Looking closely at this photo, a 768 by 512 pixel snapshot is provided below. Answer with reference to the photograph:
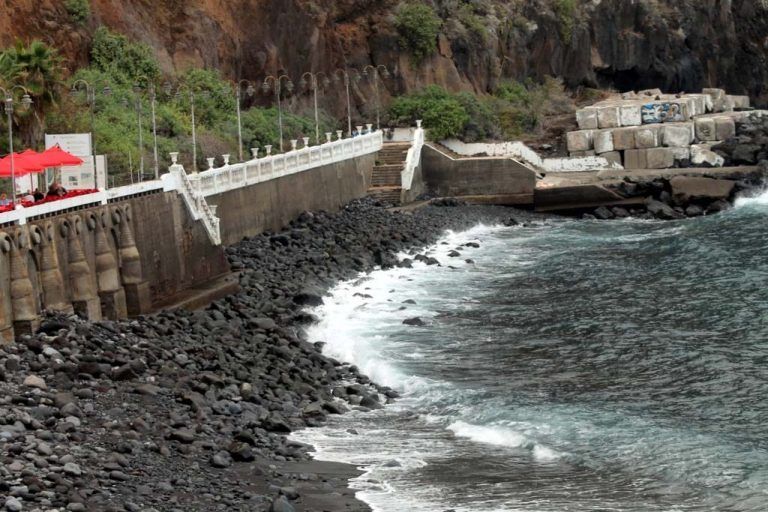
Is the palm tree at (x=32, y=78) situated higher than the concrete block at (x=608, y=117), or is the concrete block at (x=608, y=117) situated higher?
the palm tree at (x=32, y=78)

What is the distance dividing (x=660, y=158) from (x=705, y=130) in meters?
4.10

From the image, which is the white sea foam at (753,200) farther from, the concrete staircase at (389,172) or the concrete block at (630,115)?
the concrete staircase at (389,172)

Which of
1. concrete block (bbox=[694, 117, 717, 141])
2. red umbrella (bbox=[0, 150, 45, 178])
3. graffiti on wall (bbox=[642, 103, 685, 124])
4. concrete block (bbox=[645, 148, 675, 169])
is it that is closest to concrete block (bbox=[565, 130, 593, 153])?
graffiti on wall (bbox=[642, 103, 685, 124])

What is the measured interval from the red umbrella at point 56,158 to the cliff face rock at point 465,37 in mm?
23682

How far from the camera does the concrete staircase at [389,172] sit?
73.2 meters

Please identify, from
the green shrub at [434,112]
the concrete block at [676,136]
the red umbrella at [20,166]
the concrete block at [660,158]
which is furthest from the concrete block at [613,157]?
the red umbrella at [20,166]

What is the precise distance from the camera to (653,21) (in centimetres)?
10831

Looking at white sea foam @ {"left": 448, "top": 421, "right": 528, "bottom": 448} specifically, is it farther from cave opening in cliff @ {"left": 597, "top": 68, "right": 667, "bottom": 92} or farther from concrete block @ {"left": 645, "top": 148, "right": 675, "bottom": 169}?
cave opening in cliff @ {"left": 597, "top": 68, "right": 667, "bottom": 92}

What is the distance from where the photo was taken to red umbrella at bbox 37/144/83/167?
40.5 m

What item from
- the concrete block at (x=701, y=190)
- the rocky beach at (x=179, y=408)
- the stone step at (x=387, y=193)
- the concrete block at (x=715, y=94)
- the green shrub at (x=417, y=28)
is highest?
the green shrub at (x=417, y=28)

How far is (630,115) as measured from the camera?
84.1m

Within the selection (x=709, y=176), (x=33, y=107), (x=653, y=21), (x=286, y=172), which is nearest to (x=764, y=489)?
(x=33, y=107)

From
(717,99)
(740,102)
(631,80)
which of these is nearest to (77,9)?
(717,99)

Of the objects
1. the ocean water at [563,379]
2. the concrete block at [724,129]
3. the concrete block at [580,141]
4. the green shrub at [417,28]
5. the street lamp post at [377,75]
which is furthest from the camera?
the green shrub at [417,28]
